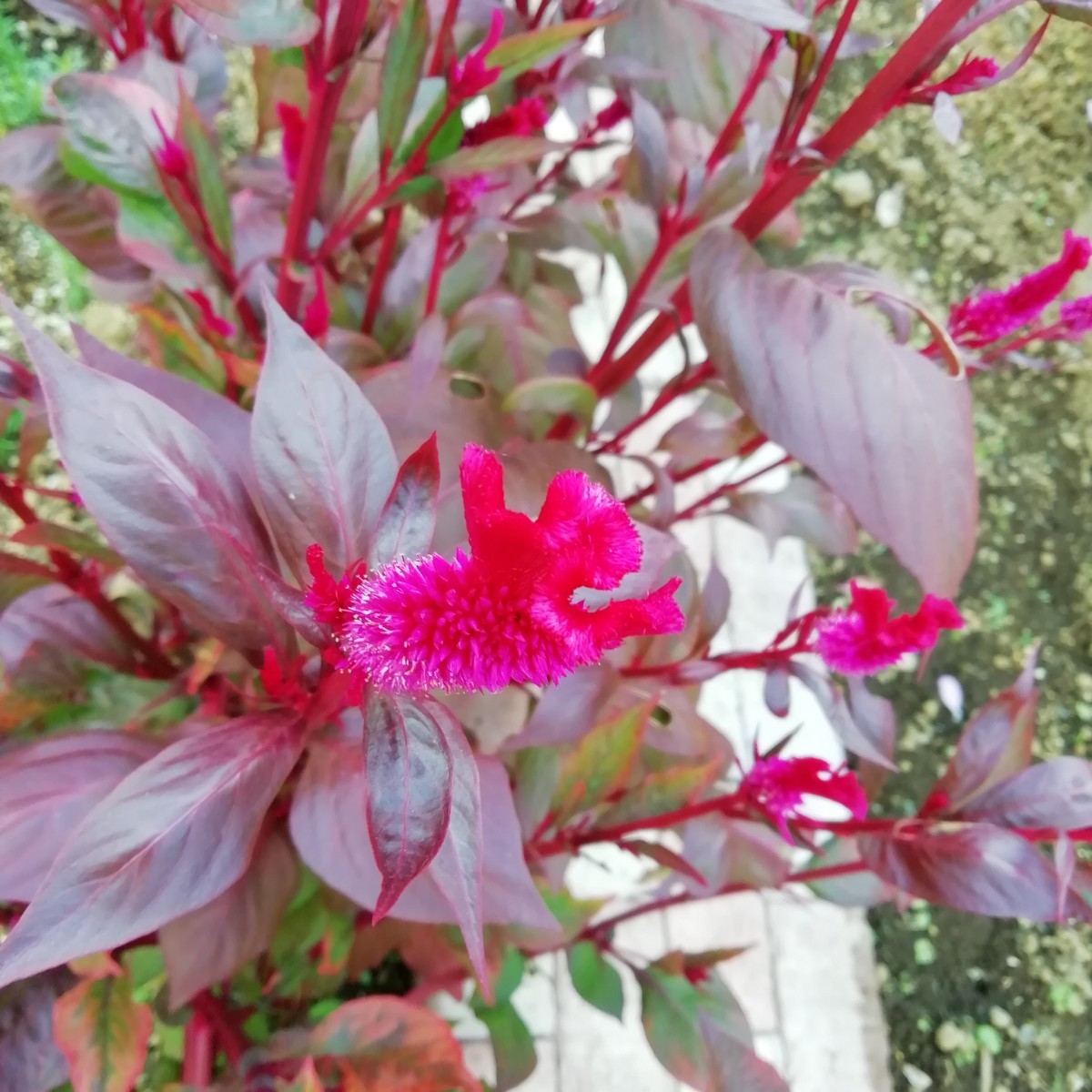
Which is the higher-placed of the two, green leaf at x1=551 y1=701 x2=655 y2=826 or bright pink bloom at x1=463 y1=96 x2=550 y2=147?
bright pink bloom at x1=463 y1=96 x2=550 y2=147

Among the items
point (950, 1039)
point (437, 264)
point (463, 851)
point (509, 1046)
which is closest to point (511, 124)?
point (437, 264)

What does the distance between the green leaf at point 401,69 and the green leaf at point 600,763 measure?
1.38 feet

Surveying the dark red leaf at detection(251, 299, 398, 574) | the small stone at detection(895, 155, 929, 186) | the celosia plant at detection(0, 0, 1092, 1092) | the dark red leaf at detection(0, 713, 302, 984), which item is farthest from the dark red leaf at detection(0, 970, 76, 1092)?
the small stone at detection(895, 155, 929, 186)

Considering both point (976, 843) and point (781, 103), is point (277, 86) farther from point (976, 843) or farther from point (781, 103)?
point (976, 843)

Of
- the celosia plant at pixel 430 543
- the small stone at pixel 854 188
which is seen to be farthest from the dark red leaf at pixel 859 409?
the small stone at pixel 854 188

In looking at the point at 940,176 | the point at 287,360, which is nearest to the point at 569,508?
the point at 287,360

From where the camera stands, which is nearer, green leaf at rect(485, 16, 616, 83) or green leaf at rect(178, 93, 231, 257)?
green leaf at rect(485, 16, 616, 83)

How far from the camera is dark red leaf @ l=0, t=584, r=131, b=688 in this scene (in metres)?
0.65

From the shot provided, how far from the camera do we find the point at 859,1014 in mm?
1173

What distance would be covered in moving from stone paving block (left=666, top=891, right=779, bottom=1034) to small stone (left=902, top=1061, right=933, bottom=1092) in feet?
0.59

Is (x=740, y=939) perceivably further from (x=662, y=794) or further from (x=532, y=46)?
(x=532, y=46)

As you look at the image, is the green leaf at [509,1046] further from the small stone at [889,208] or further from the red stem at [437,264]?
the small stone at [889,208]

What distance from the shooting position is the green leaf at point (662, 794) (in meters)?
0.67

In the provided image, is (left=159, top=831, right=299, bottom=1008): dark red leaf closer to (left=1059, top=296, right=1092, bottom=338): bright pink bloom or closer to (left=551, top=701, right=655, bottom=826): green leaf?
(left=551, top=701, right=655, bottom=826): green leaf
